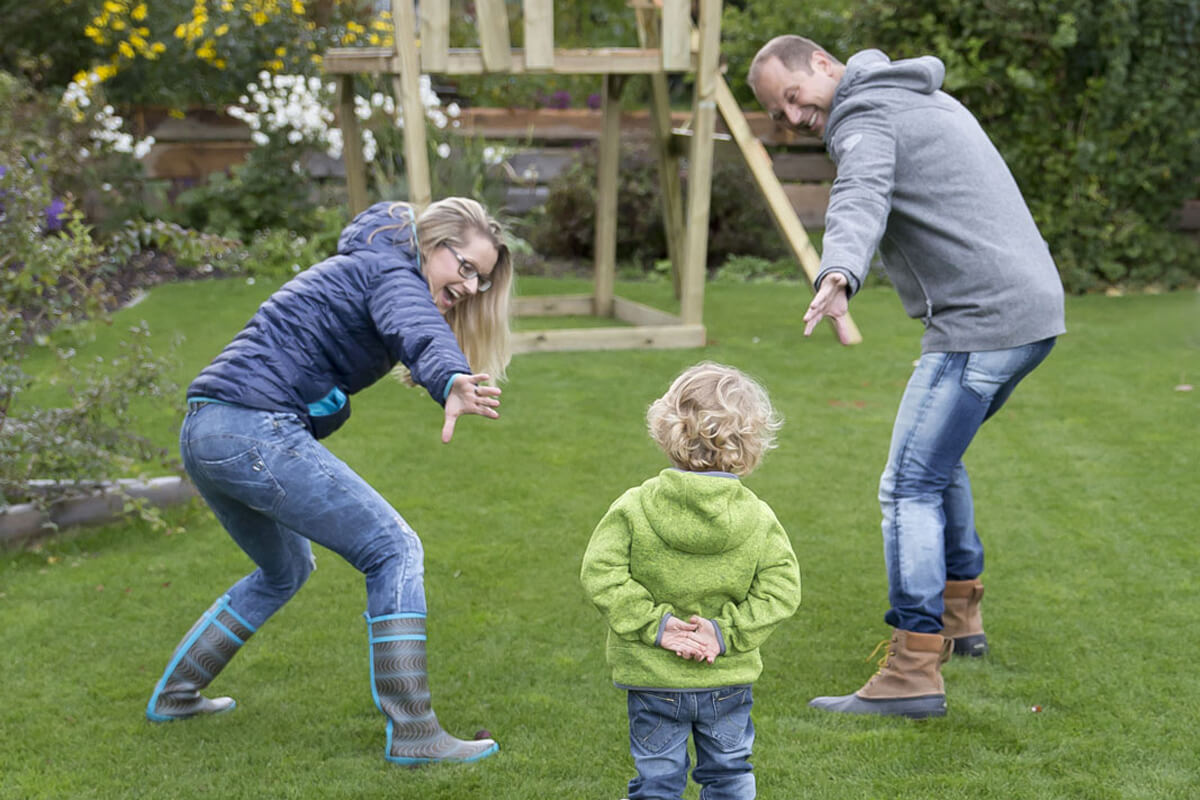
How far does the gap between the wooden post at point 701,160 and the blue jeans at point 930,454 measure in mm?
4292

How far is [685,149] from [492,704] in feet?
16.9

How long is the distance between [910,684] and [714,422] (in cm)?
135

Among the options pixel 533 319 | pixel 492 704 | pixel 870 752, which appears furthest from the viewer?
pixel 533 319

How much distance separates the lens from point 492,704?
3.34m

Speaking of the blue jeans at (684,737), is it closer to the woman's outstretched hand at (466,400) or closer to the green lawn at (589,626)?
the green lawn at (589,626)

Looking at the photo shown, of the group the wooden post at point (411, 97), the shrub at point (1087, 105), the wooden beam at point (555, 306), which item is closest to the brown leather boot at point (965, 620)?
the wooden post at point (411, 97)

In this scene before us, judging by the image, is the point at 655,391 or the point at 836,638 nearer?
the point at 836,638

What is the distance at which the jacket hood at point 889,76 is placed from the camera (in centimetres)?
313

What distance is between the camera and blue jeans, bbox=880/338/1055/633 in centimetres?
313

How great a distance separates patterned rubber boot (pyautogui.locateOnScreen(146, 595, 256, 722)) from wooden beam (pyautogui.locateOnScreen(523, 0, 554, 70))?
4.35m

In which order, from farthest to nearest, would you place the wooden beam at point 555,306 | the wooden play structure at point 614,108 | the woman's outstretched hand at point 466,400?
the wooden beam at point 555,306 → the wooden play structure at point 614,108 → the woman's outstretched hand at point 466,400

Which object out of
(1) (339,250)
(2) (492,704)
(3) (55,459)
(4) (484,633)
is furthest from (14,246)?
(2) (492,704)

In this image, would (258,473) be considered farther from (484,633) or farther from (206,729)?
(484,633)

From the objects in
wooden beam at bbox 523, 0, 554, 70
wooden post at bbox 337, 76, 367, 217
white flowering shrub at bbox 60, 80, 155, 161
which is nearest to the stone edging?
wooden beam at bbox 523, 0, 554, 70
